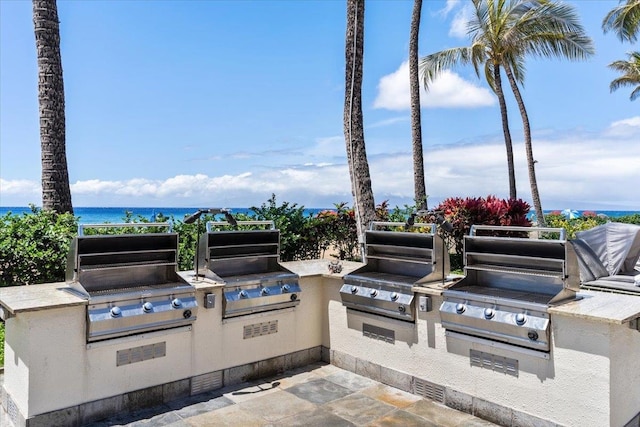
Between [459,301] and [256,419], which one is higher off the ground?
[459,301]

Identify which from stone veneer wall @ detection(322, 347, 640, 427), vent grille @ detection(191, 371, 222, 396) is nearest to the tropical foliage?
stone veneer wall @ detection(322, 347, 640, 427)

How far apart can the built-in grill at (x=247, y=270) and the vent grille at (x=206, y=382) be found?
53 centimetres

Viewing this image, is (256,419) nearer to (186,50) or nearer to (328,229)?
(328,229)

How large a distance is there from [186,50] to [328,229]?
42.3ft

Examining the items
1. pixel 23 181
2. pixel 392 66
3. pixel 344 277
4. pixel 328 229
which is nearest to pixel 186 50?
pixel 392 66

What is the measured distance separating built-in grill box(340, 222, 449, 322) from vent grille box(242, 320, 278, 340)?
27.8 inches

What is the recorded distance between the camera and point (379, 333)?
4.06 m

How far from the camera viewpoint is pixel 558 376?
9.51 feet

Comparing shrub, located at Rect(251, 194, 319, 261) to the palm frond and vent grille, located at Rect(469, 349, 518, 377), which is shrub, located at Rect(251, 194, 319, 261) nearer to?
vent grille, located at Rect(469, 349, 518, 377)

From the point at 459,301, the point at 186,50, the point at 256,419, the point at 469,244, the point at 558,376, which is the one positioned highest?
the point at 186,50

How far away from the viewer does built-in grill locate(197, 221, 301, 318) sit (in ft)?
12.8

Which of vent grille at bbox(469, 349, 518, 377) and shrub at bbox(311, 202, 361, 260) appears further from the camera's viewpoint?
shrub at bbox(311, 202, 361, 260)

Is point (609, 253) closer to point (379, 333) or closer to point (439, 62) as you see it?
point (379, 333)

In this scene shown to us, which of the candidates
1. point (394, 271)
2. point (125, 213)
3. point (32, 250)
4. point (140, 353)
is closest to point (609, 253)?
point (394, 271)
